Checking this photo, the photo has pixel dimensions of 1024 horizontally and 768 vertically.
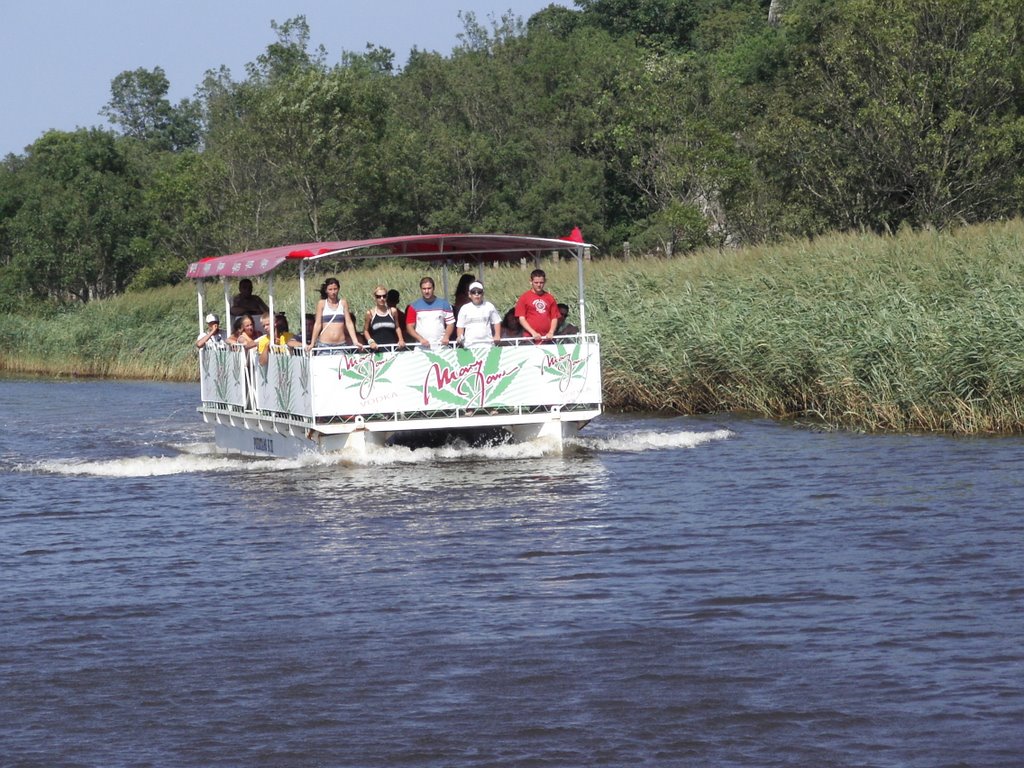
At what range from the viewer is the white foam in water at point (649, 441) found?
751 inches

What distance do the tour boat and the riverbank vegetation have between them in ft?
11.4

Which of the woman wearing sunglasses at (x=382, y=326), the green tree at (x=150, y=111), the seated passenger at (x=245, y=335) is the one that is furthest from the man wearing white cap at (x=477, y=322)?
the green tree at (x=150, y=111)

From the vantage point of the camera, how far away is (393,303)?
19156mm

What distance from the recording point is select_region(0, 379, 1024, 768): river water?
7.60 metres

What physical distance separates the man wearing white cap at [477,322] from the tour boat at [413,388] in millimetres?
208

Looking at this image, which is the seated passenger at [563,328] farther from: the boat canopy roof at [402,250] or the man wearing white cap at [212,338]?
the man wearing white cap at [212,338]

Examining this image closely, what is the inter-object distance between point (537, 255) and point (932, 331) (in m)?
4.84

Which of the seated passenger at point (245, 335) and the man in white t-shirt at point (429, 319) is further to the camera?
the seated passenger at point (245, 335)

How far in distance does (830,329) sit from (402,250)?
218 inches

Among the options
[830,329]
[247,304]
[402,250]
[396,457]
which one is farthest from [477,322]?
[830,329]

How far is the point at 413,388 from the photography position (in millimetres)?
17562

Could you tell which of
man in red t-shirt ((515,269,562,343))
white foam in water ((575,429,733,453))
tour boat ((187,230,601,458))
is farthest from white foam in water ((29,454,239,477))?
white foam in water ((575,429,733,453))

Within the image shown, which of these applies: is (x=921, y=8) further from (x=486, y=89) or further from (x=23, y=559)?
(x=486, y=89)

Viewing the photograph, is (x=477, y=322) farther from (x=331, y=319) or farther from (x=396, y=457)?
(x=396, y=457)
